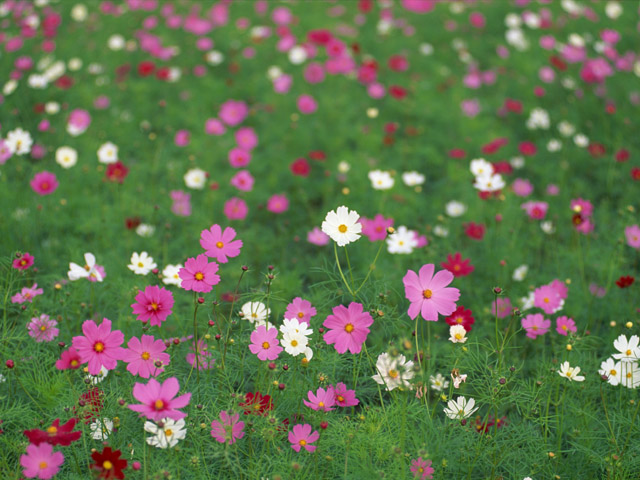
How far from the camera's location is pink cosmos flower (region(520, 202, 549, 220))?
8.61 ft

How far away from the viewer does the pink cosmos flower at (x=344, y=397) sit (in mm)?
1621

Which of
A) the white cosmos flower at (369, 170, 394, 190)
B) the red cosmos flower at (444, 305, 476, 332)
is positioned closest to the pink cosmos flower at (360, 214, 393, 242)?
the white cosmos flower at (369, 170, 394, 190)

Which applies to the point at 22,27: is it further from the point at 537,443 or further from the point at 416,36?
the point at 537,443

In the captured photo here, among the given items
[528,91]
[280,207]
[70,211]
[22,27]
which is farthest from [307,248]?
[22,27]

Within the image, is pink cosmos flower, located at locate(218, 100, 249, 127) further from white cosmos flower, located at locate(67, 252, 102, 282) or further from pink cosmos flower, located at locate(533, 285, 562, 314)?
pink cosmos flower, located at locate(533, 285, 562, 314)

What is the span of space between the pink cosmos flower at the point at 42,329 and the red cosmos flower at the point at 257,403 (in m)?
0.70

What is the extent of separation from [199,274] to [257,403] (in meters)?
0.39

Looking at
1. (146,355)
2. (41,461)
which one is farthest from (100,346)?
(41,461)

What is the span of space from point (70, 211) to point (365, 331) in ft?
6.47

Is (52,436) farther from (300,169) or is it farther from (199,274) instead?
(300,169)

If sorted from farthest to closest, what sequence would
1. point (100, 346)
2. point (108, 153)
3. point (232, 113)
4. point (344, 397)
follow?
point (232, 113) → point (108, 153) → point (344, 397) → point (100, 346)

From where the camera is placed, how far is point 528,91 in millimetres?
4082

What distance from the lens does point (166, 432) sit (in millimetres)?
1412

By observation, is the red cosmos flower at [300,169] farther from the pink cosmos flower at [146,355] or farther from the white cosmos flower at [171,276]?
the pink cosmos flower at [146,355]
